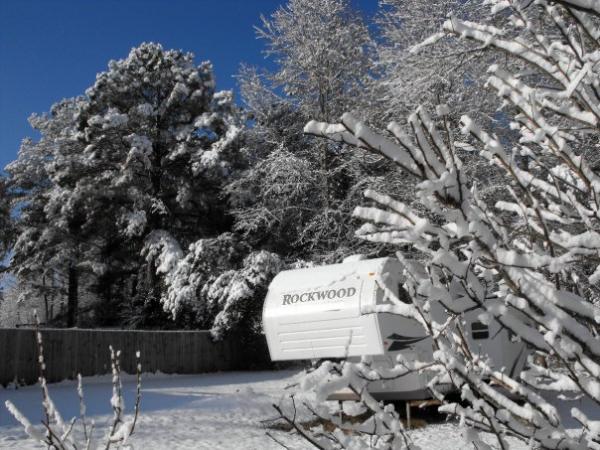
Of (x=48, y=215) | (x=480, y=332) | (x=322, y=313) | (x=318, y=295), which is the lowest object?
(x=480, y=332)

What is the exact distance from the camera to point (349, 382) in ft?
5.04

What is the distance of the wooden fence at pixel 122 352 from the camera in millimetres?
14578

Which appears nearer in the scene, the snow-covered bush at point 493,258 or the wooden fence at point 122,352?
the snow-covered bush at point 493,258

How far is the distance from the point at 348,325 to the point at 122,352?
10.4 m

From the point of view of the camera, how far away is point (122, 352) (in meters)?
17.7

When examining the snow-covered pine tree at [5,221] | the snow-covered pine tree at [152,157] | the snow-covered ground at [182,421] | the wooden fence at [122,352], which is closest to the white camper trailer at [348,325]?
the snow-covered ground at [182,421]

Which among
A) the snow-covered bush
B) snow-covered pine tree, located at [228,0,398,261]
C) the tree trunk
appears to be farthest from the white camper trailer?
the tree trunk

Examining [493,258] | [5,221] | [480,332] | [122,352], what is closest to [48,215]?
[5,221]

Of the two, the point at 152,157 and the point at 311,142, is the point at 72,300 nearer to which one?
the point at 152,157

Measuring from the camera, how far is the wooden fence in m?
14.6

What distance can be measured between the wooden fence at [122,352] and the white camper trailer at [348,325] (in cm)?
758

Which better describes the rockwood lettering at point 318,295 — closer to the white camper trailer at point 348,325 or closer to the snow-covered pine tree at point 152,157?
the white camper trailer at point 348,325

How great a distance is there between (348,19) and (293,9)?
6.29 feet

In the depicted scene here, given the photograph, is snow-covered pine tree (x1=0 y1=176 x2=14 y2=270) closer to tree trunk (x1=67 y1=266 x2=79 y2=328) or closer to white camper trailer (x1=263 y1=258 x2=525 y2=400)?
tree trunk (x1=67 y1=266 x2=79 y2=328)
